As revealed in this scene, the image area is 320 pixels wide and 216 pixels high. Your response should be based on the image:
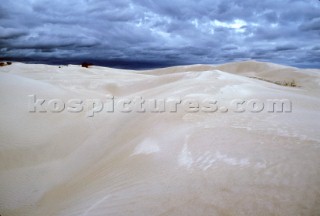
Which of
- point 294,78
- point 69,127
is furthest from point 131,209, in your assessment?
point 294,78

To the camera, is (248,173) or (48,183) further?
(48,183)

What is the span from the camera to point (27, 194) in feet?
7.60

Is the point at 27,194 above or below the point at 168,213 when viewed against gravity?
below

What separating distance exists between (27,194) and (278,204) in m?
1.98

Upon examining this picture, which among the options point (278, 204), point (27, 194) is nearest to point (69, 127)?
point (27, 194)

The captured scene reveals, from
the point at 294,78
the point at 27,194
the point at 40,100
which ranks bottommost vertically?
the point at 27,194

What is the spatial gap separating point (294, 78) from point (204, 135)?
1117cm

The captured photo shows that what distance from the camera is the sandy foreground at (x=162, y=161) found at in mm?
1433

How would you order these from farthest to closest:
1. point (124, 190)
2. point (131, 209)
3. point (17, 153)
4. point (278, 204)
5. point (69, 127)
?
point (69, 127)
point (17, 153)
point (124, 190)
point (131, 209)
point (278, 204)

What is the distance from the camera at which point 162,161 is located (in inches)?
78.7

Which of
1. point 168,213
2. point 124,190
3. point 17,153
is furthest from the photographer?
point 17,153

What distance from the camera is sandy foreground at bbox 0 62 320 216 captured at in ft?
4.70

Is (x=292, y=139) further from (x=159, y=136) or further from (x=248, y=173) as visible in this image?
(x=159, y=136)

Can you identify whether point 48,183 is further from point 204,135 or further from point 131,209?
point 204,135
